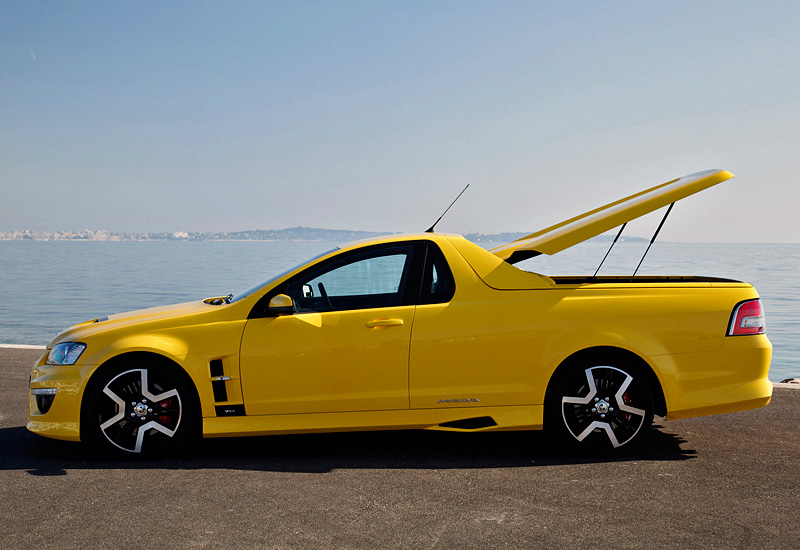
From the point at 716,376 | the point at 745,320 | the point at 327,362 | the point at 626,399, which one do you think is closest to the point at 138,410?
the point at 327,362

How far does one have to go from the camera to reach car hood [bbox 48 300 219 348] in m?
5.22

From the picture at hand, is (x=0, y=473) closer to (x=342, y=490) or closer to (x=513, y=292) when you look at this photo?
(x=342, y=490)

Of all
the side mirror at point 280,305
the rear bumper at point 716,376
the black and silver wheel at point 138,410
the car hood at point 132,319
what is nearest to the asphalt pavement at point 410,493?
the black and silver wheel at point 138,410

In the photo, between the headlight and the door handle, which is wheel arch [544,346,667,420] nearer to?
the door handle

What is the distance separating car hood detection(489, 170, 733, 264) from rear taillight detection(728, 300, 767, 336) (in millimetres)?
895

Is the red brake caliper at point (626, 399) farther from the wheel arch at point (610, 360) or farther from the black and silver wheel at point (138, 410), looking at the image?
the black and silver wheel at point (138, 410)

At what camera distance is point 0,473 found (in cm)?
483

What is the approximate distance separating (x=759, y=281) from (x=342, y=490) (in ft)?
130

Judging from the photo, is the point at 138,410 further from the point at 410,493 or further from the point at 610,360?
the point at 610,360

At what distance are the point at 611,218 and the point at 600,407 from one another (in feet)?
4.54

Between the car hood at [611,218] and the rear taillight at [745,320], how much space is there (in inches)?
35.3

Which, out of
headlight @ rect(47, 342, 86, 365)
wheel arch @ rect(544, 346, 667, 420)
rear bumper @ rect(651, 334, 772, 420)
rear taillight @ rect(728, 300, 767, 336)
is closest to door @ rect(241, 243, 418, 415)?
wheel arch @ rect(544, 346, 667, 420)

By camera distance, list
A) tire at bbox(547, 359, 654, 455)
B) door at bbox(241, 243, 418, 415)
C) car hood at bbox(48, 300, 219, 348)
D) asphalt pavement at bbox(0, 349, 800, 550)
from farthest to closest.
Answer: car hood at bbox(48, 300, 219, 348), tire at bbox(547, 359, 654, 455), door at bbox(241, 243, 418, 415), asphalt pavement at bbox(0, 349, 800, 550)

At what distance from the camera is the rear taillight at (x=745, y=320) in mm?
5176
